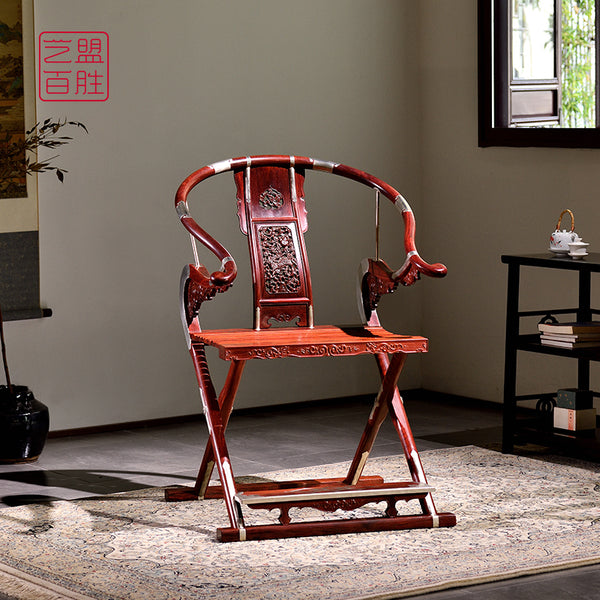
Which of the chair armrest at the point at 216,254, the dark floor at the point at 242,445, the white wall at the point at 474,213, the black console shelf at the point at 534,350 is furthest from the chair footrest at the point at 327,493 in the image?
the white wall at the point at 474,213

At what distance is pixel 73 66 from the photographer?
5.41 metres

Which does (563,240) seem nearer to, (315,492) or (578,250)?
(578,250)

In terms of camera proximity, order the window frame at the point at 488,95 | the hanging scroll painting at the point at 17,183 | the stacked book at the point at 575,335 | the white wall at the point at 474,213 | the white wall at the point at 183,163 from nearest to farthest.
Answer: the stacked book at the point at 575,335 < the hanging scroll painting at the point at 17,183 < the white wall at the point at 183,163 < the white wall at the point at 474,213 < the window frame at the point at 488,95

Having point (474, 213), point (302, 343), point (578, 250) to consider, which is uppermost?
point (474, 213)

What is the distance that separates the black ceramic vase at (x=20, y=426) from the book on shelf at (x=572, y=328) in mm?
2083

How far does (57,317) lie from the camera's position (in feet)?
17.8

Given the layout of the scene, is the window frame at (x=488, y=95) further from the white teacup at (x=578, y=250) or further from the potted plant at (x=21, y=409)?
the potted plant at (x=21, y=409)

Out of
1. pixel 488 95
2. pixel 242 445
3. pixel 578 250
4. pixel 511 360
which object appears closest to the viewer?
pixel 578 250

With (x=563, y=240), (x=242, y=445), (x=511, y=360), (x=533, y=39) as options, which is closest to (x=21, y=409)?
(x=242, y=445)

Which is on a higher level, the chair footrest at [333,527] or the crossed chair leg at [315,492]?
the crossed chair leg at [315,492]

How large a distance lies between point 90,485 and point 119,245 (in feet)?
4.66

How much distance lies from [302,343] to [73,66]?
2.32 metres

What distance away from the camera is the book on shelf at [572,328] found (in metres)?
4.78

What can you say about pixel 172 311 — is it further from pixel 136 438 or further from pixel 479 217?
pixel 479 217
